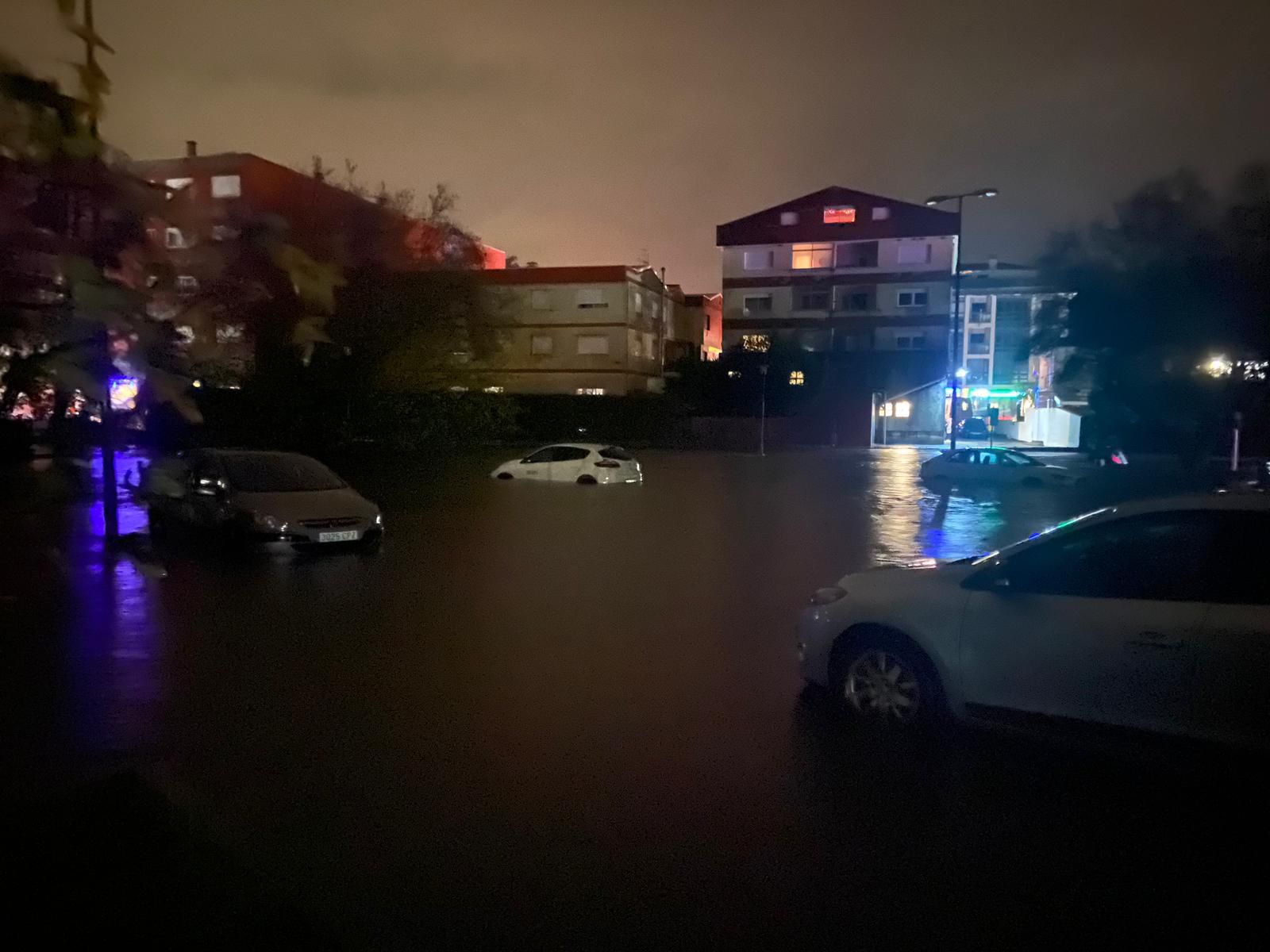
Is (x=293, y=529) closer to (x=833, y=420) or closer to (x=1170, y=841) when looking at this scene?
(x=1170, y=841)

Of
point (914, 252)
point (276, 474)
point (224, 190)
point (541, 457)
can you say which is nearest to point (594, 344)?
point (914, 252)

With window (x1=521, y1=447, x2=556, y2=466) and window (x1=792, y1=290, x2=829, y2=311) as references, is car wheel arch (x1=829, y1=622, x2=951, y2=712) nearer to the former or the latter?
window (x1=521, y1=447, x2=556, y2=466)

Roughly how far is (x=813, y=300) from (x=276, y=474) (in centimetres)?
5211

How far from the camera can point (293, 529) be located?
13.4 metres

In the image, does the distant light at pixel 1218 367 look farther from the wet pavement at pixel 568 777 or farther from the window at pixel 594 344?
the window at pixel 594 344

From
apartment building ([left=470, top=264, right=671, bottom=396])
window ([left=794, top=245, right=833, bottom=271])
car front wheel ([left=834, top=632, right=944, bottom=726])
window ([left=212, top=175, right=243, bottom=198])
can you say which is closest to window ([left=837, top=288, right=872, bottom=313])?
window ([left=794, top=245, right=833, bottom=271])

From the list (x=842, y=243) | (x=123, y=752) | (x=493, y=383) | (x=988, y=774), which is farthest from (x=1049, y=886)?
(x=842, y=243)

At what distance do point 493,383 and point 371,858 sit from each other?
1633 inches

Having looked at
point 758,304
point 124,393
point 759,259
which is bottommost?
point 124,393

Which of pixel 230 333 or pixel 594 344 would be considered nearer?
pixel 230 333

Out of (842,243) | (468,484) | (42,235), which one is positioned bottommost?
(468,484)

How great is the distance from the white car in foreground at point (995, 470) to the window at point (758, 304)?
1354 inches

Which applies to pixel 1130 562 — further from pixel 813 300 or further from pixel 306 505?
pixel 813 300

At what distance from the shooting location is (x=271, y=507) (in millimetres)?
13523
